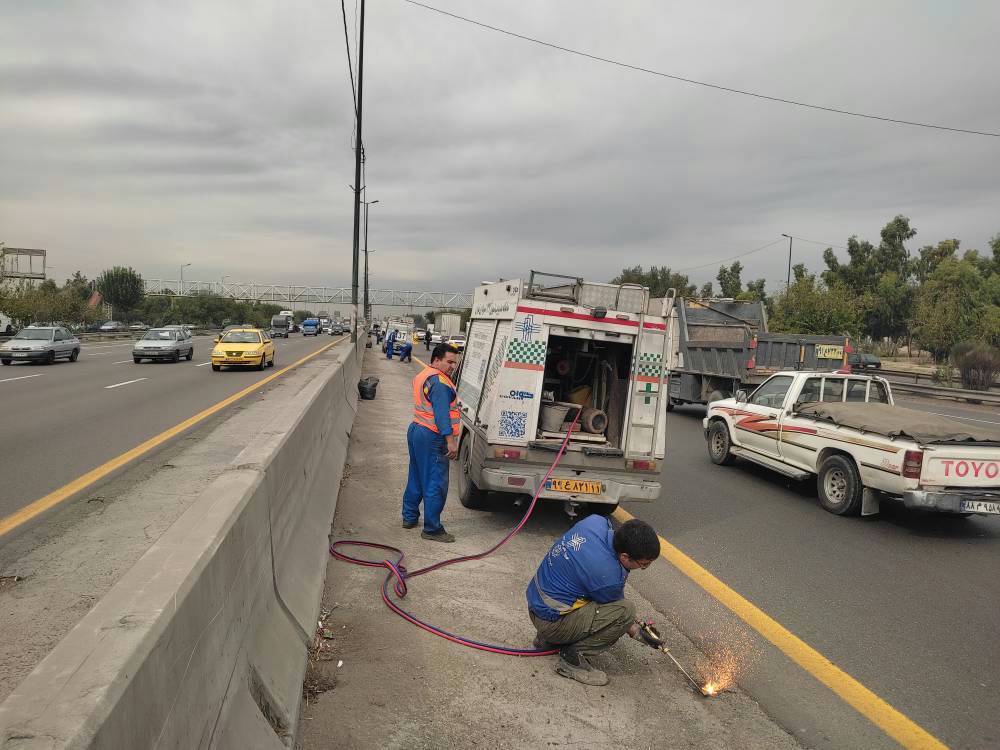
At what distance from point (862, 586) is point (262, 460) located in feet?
15.7

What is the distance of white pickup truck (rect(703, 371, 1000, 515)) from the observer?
700 cm

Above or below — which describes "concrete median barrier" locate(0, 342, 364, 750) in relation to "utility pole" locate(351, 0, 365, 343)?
below

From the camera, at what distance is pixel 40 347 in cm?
2497

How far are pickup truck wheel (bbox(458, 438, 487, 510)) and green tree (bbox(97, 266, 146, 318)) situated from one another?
308 feet

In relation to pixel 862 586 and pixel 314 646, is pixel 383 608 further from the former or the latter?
pixel 862 586

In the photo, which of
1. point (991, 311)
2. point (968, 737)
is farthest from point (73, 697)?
point (991, 311)

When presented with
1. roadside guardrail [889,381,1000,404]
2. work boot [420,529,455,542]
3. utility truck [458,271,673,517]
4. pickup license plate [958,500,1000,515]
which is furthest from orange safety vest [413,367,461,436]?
roadside guardrail [889,381,1000,404]

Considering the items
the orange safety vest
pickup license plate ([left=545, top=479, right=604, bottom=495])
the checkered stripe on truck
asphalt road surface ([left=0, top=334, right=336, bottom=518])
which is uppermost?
the checkered stripe on truck

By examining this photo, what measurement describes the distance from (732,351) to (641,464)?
376 inches

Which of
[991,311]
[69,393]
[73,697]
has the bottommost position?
[69,393]

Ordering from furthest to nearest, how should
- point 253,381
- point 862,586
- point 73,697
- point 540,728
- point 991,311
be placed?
point 991,311
point 253,381
point 862,586
point 540,728
point 73,697

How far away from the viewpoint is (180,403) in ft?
48.2

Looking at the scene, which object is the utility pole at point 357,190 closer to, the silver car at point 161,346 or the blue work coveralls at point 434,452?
the silver car at point 161,346

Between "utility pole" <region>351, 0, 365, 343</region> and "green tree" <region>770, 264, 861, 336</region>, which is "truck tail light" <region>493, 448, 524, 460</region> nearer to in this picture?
"utility pole" <region>351, 0, 365, 343</region>
